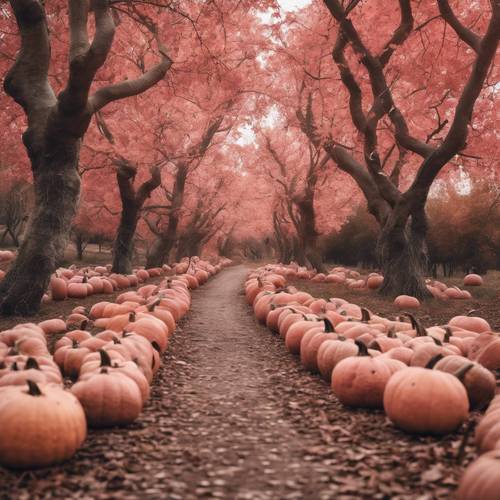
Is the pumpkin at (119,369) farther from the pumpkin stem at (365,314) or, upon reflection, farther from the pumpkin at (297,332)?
the pumpkin stem at (365,314)

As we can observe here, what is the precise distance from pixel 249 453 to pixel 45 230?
620cm

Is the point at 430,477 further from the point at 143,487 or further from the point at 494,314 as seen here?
the point at 494,314

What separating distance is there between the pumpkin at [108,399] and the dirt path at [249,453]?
0.33 feet

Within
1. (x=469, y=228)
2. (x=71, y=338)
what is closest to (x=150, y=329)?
(x=71, y=338)

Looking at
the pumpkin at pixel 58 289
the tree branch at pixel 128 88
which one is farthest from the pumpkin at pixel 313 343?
the pumpkin at pixel 58 289

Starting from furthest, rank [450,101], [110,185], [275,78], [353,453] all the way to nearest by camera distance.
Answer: [110,185] < [275,78] < [450,101] < [353,453]

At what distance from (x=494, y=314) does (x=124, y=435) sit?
8.30 metres

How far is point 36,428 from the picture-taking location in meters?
3.07

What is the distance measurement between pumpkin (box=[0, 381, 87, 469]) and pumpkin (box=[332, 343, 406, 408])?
2.27m

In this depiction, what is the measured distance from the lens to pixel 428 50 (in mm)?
12359

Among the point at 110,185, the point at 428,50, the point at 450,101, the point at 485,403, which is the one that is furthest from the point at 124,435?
the point at 110,185

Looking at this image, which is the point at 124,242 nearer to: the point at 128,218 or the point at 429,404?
the point at 128,218

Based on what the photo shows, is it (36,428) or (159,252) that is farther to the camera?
(159,252)

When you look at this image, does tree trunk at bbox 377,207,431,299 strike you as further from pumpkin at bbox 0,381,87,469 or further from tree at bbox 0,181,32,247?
tree at bbox 0,181,32,247
